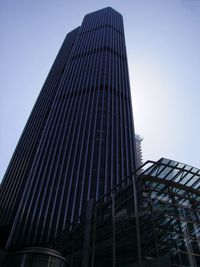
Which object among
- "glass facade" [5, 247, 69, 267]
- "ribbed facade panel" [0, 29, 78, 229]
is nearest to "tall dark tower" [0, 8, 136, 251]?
"ribbed facade panel" [0, 29, 78, 229]

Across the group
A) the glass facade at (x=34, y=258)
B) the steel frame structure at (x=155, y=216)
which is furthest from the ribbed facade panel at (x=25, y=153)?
the glass facade at (x=34, y=258)

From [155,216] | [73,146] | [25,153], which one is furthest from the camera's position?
[25,153]

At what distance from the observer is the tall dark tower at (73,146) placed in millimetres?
51594

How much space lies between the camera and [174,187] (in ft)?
71.6

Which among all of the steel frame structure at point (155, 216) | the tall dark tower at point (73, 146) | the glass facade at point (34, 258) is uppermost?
the tall dark tower at point (73, 146)

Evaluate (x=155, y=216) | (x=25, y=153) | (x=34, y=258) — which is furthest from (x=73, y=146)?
(x=34, y=258)

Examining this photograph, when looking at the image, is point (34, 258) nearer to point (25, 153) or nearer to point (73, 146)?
point (73, 146)

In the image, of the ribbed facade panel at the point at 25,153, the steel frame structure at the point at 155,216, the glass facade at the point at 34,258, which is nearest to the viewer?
the glass facade at the point at 34,258

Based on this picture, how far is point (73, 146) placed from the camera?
6319 cm

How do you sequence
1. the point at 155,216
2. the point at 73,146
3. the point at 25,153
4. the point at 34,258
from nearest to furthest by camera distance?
1. the point at 34,258
2. the point at 155,216
3. the point at 73,146
4. the point at 25,153

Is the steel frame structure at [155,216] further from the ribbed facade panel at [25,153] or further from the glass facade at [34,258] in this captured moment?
the ribbed facade panel at [25,153]

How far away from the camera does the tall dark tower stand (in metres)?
51.6

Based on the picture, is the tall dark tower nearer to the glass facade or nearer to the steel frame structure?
the steel frame structure

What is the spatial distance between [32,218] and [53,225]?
18.4 ft
